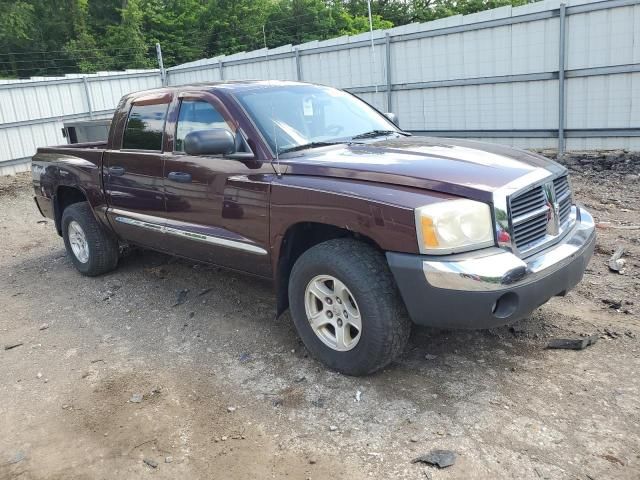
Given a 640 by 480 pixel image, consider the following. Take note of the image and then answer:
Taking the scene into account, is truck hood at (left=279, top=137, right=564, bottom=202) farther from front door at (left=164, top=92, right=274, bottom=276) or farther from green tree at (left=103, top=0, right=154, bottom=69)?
green tree at (left=103, top=0, right=154, bottom=69)

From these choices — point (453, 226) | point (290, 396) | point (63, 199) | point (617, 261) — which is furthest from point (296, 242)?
point (63, 199)

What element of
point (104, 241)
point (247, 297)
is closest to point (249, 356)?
point (247, 297)

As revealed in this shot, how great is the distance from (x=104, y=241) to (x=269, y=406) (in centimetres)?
318

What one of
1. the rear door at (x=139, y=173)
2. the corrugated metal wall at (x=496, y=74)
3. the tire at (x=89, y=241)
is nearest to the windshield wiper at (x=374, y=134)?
the rear door at (x=139, y=173)

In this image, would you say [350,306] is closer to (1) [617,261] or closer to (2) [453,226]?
(2) [453,226]

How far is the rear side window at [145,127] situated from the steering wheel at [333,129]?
1.40m

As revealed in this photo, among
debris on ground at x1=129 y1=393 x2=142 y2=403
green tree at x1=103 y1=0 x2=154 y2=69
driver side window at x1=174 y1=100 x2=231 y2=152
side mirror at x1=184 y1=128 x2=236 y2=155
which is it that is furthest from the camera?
green tree at x1=103 y1=0 x2=154 y2=69

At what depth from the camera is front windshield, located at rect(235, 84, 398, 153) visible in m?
4.08

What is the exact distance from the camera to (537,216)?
11.2 feet

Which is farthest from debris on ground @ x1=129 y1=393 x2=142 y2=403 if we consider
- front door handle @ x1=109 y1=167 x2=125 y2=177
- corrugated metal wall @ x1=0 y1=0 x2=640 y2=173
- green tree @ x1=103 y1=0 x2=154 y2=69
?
green tree @ x1=103 y1=0 x2=154 y2=69

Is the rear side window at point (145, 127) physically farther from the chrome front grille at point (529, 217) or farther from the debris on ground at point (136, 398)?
the chrome front grille at point (529, 217)

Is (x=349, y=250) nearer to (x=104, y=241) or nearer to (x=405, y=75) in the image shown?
(x=104, y=241)

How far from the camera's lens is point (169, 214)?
185 inches

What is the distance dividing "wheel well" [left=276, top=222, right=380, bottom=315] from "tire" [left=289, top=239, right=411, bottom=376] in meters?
0.19
